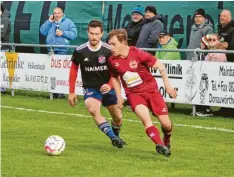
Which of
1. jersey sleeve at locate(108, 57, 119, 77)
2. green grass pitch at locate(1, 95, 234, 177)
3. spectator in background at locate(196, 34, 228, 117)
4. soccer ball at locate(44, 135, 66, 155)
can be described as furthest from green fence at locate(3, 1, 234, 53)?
soccer ball at locate(44, 135, 66, 155)

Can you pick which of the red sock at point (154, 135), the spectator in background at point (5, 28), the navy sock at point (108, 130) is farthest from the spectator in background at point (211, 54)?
the spectator in background at point (5, 28)

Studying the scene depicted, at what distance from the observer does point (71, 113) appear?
18281 mm

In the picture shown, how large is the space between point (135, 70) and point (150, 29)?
7.08 metres

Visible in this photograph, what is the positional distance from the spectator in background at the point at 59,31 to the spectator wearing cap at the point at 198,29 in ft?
12.5

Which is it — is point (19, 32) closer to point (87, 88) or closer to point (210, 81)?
point (210, 81)

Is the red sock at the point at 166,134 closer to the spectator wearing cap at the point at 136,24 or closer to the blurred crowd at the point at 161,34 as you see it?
the blurred crowd at the point at 161,34

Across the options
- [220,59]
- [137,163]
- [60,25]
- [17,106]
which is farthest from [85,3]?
[137,163]

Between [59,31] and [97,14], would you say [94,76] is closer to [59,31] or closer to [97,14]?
[59,31]

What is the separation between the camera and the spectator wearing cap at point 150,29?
62.7 ft

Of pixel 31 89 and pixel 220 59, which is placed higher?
pixel 220 59

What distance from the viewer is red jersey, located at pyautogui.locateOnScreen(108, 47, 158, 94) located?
1218 centimetres

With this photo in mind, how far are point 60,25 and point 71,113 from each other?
4078 millimetres

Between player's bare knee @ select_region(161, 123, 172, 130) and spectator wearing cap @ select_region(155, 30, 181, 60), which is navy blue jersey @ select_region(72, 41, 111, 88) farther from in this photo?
spectator wearing cap @ select_region(155, 30, 181, 60)

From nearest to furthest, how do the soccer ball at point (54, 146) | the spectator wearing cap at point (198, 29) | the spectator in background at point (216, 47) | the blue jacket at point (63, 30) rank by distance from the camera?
the soccer ball at point (54, 146) < the spectator in background at point (216, 47) < the spectator wearing cap at point (198, 29) < the blue jacket at point (63, 30)
